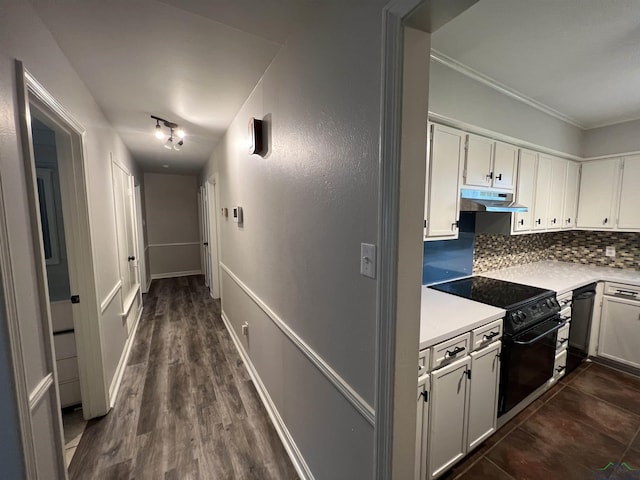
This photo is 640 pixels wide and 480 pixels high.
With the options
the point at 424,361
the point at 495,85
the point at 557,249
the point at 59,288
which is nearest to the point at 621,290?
the point at 557,249

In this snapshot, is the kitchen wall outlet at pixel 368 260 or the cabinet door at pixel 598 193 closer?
the kitchen wall outlet at pixel 368 260

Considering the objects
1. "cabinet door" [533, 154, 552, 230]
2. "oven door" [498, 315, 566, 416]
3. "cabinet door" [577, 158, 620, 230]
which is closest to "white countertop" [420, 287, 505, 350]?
"oven door" [498, 315, 566, 416]

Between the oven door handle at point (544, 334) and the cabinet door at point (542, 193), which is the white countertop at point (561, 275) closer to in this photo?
the oven door handle at point (544, 334)

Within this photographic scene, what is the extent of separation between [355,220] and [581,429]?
242 centimetres

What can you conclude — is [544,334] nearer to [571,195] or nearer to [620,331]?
[620,331]

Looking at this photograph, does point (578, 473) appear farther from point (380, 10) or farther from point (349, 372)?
point (380, 10)

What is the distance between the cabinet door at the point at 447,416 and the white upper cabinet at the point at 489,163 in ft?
4.30

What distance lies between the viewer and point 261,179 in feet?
6.58

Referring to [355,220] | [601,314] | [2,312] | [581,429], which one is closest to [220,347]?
[2,312]

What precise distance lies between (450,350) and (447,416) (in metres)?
0.38

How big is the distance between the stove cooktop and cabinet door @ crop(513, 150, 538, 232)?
0.55m

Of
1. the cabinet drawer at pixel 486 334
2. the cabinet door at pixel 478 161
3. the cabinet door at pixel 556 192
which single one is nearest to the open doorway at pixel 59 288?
the cabinet drawer at pixel 486 334

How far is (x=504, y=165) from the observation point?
2223mm

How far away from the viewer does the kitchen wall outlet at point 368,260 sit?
91cm
